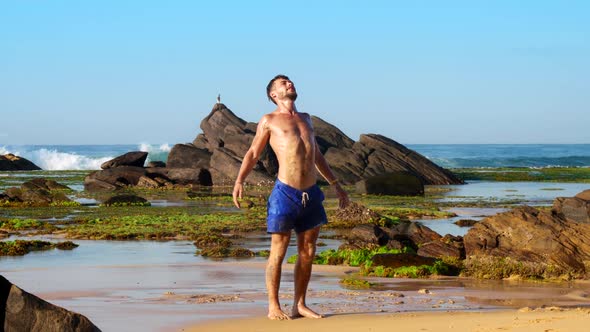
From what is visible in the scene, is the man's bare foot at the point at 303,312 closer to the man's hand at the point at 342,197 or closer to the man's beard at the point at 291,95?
the man's hand at the point at 342,197

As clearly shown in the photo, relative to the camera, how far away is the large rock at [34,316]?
7.78m

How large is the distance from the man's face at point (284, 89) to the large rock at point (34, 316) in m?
3.21

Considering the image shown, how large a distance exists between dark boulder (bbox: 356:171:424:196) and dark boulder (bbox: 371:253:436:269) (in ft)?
106

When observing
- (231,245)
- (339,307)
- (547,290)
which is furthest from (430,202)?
(339,307)

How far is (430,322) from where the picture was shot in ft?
29.2

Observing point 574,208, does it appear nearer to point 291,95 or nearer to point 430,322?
point 291,95

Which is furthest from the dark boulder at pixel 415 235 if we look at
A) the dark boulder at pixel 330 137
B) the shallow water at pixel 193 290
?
the dark boulder at pixel 330 137

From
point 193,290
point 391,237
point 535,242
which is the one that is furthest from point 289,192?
point 391,237

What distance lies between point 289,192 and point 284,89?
1.10 metres

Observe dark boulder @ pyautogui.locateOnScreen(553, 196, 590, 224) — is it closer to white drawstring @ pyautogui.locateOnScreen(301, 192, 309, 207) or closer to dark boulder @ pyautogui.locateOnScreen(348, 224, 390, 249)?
dark boulder @ pyautogui.locateOnScreen(348, 224, 390, 249)

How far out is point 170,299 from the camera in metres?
11.5

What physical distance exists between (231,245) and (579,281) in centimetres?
889

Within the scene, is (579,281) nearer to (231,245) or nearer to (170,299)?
(170,299)

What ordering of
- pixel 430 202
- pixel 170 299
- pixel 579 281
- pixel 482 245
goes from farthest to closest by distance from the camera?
pixel 430 202 < pixel 482 245 < pixel 579 281 < pixel 170 299
